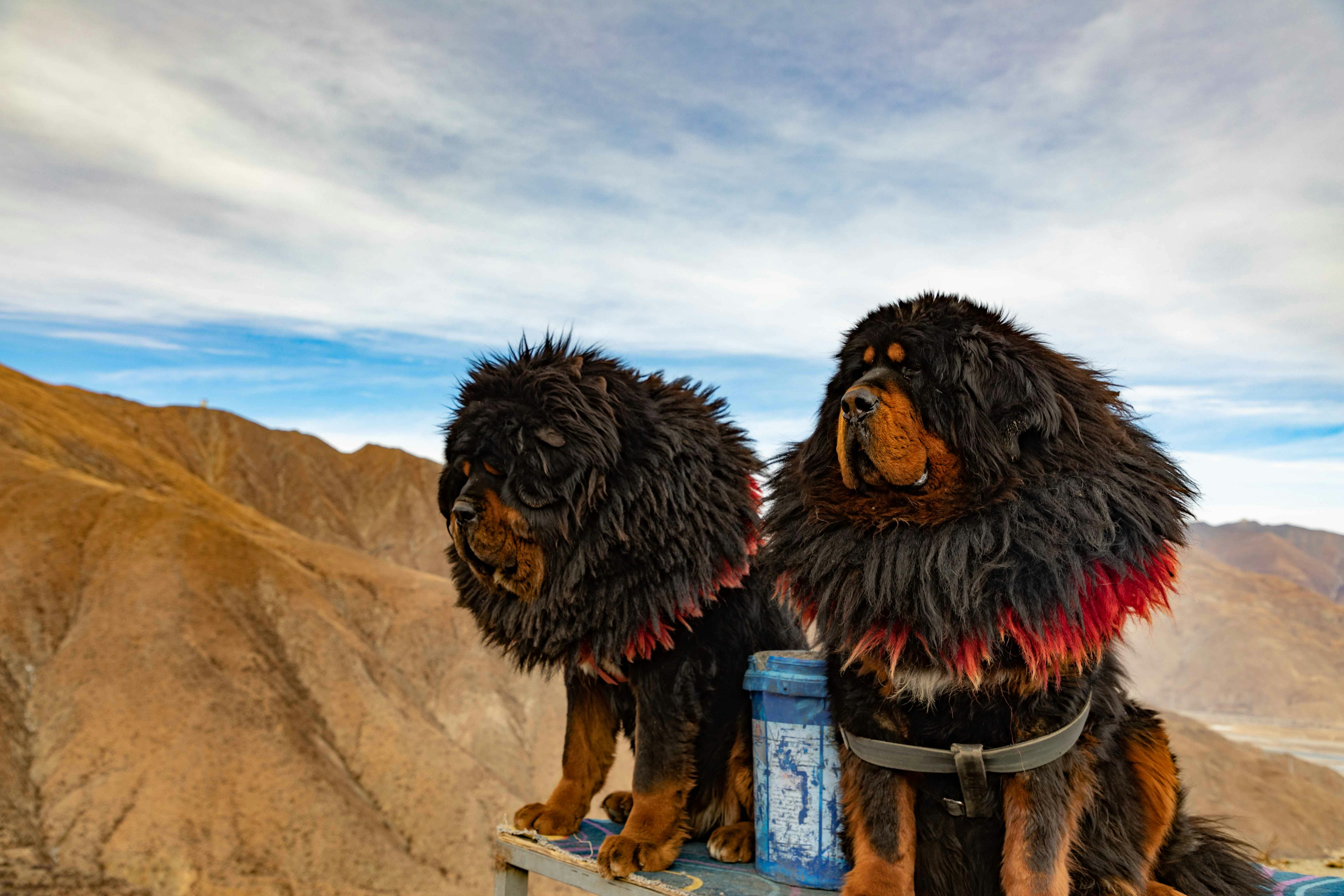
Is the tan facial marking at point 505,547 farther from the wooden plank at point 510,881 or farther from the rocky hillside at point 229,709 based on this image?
the rocky hillside at point 229,709

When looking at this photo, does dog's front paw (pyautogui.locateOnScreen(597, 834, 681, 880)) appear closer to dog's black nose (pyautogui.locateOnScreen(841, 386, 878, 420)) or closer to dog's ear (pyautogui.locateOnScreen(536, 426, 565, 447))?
dog's ear (pyautogui.locateOnScreen(536, 426, 565, 447))

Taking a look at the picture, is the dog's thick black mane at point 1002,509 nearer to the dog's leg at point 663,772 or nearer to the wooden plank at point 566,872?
the dog's leg at point 663,772

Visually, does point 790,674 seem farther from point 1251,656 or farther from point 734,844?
point 1251,656

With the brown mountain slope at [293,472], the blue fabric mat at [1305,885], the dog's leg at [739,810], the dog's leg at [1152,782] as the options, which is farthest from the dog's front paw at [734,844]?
the brown mountain slope at [293,472]

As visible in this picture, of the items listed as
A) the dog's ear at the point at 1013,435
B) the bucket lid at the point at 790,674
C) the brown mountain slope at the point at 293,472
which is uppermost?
the brown mountain slope at the point at 293,472

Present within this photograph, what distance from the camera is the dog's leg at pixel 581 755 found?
296 cm

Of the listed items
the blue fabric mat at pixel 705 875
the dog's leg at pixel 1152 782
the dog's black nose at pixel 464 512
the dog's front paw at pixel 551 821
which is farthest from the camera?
the dog's front paw at pixel 551 821

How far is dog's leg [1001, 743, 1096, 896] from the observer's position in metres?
1.89

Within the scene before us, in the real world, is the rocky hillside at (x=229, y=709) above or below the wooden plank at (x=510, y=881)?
below

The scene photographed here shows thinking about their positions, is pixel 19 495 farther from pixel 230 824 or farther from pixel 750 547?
pixel 750 547

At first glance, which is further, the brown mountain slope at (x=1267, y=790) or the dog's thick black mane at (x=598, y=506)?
the brown mountain slope at (x=1267, y=790)

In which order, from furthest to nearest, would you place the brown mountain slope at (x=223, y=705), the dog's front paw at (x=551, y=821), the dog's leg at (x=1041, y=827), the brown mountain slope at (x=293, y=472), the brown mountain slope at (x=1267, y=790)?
the brown mountain slope at (x=293, y=472) → the brown mountain slope at (x=1267, y=790) → the brown mountain slope at (x=223, y=705) → the dog's front paw at (x=551, y=821) → the dog's leg at (x=1041, y=827)

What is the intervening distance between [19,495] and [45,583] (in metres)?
3.51

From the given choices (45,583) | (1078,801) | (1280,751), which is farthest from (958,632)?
(1280,751)
